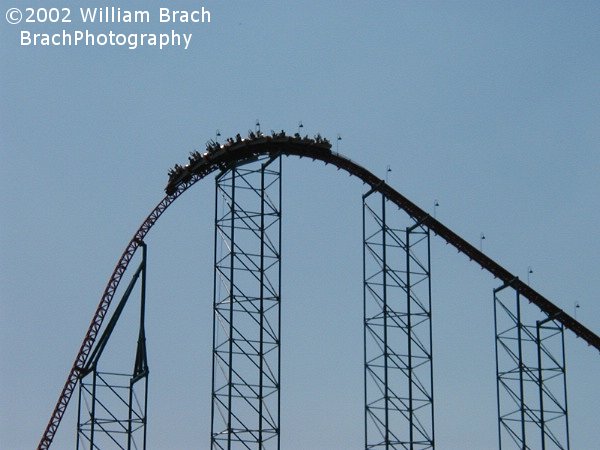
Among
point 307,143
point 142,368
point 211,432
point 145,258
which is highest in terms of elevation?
point 307,143

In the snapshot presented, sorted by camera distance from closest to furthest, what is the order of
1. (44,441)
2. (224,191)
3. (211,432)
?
(211,432)
(224,191)
(44,441)

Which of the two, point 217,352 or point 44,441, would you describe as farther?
point 44,441

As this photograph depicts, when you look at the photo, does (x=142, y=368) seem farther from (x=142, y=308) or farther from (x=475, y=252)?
(x=475, y=252)

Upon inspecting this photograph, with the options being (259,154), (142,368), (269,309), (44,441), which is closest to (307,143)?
(259,154)

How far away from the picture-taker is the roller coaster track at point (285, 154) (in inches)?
1747

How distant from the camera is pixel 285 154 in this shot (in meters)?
44.7

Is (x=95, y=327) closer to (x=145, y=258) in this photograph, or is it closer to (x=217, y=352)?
(x=145, y=258)

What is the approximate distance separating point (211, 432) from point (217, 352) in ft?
8.19

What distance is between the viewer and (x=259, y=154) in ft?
146

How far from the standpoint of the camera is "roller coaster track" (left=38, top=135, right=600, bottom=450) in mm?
44375

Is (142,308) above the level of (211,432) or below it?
above

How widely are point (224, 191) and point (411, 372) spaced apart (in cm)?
841

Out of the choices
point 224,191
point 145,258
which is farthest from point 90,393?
point 224,191

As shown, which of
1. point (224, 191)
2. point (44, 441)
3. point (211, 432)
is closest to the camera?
point (211, 432)
